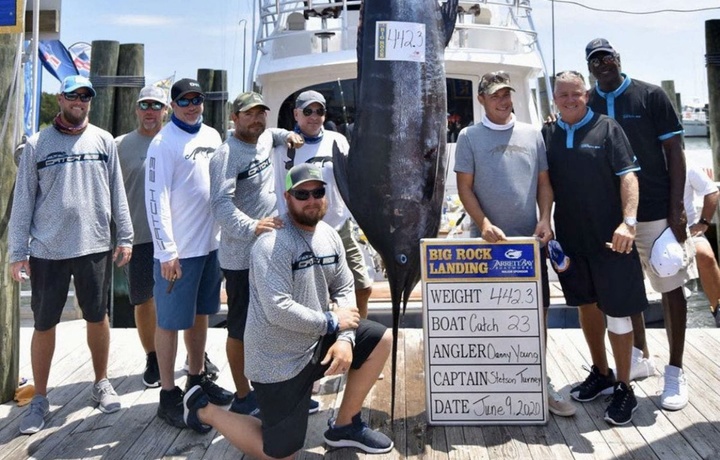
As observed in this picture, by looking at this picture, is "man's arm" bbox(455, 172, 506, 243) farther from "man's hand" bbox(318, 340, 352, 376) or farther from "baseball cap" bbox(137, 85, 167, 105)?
"baseball cap" bbox(137, 85, 167, 105)

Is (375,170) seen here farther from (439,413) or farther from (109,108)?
(109,108)

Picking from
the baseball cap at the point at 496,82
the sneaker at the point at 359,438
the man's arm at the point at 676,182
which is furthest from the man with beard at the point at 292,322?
the man's arm at the point at 676,182

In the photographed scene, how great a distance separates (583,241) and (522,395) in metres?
0.68

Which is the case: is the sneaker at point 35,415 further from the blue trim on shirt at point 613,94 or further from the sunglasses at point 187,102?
the blue trim on shirt at point 613,94

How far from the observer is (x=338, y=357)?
2.42 meters

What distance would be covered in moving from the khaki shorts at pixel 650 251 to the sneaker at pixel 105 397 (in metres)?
2.43

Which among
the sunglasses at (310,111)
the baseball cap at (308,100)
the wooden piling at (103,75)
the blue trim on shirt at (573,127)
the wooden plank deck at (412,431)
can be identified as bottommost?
the wooden plank deck at (412,431)

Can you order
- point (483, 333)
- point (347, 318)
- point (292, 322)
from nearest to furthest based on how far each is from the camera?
1. point (292, 322)
2. point (347, 318)
3. point (483, 333)

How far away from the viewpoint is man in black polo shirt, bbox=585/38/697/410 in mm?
3082

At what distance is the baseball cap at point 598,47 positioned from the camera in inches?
121

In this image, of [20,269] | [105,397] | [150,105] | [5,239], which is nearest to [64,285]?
[20,269]

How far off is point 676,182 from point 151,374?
2.60 metres

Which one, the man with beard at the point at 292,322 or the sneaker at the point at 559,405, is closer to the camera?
the man with beard at the point at 292,322

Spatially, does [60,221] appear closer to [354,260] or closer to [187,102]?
[187,102]
